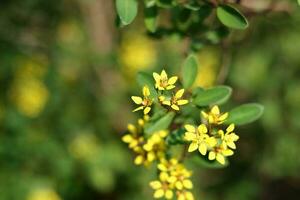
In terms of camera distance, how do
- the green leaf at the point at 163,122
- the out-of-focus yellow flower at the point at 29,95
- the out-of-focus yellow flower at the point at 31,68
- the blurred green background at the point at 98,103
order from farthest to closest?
the out-of-focus yellow flower at the point at 31,68, the out-of-focus yellow flower at the point at 29,95, the blurred green background at the point at 98,103, the green leaf at the point at 163,122

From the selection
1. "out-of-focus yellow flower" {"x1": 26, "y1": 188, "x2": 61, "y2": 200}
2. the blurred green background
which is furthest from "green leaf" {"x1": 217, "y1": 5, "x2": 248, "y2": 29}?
"out-of-focus yellow flower" {"x1": 26, "y1": 188, "x2": 61, "y2": 200}

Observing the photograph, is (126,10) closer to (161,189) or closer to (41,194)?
(161,189)

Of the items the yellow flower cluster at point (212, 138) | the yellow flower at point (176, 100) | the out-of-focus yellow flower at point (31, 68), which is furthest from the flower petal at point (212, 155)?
the out-of-focus yellow flower at point (31, 68)

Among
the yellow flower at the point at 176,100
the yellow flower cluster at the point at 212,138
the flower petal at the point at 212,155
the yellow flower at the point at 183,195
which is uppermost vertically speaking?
the yellow flower at the point at 176,100

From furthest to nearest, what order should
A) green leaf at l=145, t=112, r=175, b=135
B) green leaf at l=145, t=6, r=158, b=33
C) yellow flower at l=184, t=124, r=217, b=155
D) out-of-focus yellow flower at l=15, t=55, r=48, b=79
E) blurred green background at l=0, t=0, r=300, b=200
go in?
1. out-of-focus yellow flower at l=15, t=55, r=48, b=79
2. blurred green background at l=0, t=0, r=300, b=200
3. green leaf at l=145, t=6, r=158, b=33
4. green leaf at l=145, t=112, r=175, b=135
5. yellow flower at l=184, t=124, r=217, b=155

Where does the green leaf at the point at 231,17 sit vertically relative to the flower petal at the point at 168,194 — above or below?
above

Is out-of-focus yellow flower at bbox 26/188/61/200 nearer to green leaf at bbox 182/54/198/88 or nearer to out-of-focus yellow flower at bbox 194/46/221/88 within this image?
out-of-focus yellow flower at bbox 194/46/221/88

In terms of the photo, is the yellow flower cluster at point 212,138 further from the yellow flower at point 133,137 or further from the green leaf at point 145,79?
the yellow flower at point 133,137
